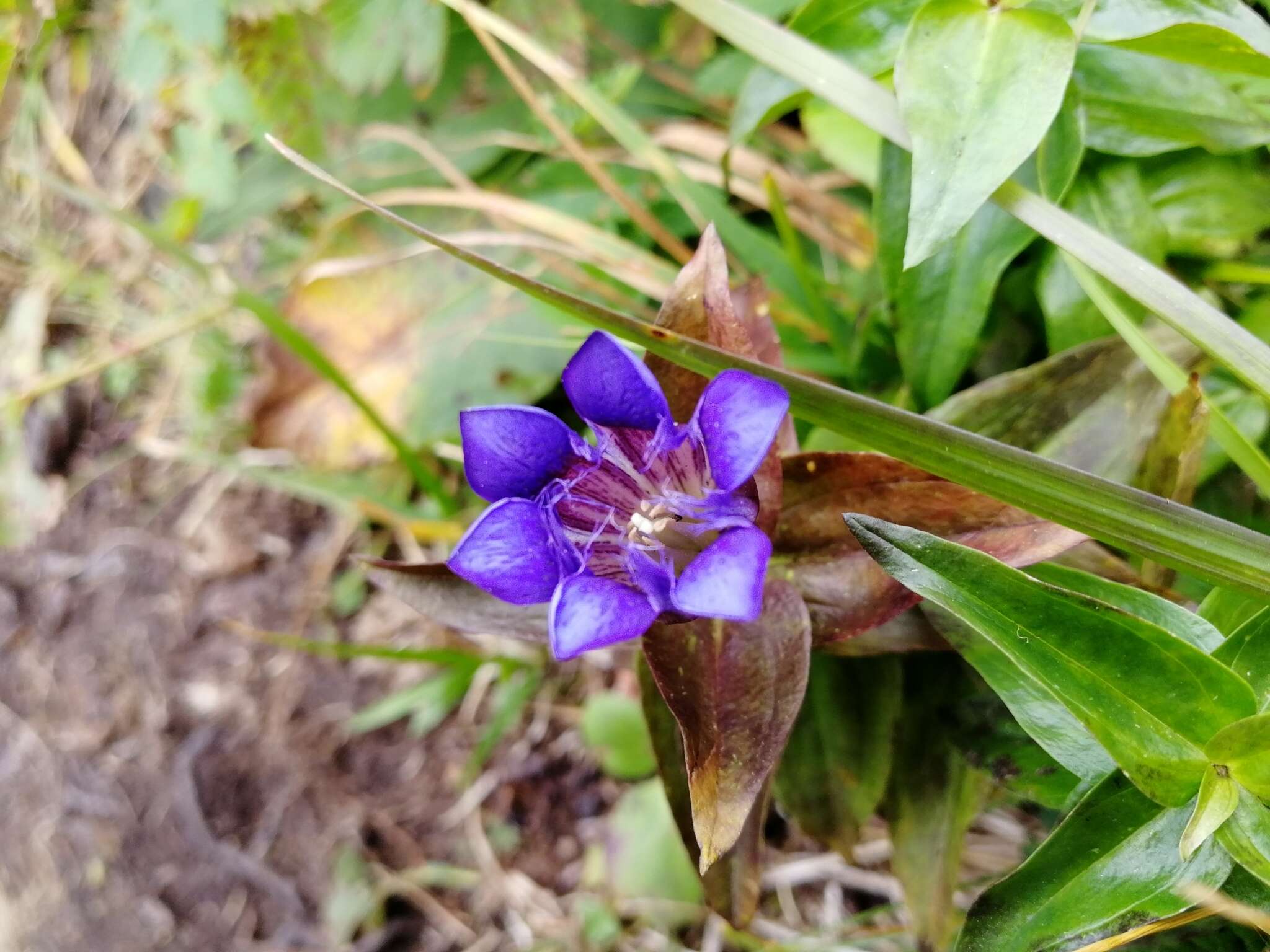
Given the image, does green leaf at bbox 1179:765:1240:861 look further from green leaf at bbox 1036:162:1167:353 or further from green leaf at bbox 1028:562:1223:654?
green leaf at bbox 1036:162:1167:353

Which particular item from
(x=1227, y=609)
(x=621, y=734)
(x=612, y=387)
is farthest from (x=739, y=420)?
(x=621, y=734)

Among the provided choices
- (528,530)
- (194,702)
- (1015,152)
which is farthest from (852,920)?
(194,702)

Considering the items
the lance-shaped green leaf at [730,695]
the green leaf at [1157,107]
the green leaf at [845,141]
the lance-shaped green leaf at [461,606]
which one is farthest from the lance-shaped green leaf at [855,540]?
the green leaf at [845,141]

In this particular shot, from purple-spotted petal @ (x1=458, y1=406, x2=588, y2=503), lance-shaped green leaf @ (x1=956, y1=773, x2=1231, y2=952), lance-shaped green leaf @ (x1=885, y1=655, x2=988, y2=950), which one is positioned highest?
purple-spotted petal @ (x1=458, y1=406, x2=588, y2=503)

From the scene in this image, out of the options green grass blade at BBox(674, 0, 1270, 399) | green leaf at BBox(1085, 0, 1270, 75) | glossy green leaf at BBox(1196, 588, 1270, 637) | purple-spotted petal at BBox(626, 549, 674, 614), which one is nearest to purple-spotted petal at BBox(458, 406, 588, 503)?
purple-spotted petal at BBox(626, 549, 674, 614)

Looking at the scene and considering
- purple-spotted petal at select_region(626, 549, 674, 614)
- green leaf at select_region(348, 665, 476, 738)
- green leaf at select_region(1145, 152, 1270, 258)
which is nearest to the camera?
purple-spotted petal at select_region(626, 549, 674, 614)

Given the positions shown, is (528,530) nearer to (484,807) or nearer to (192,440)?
(484,807)
